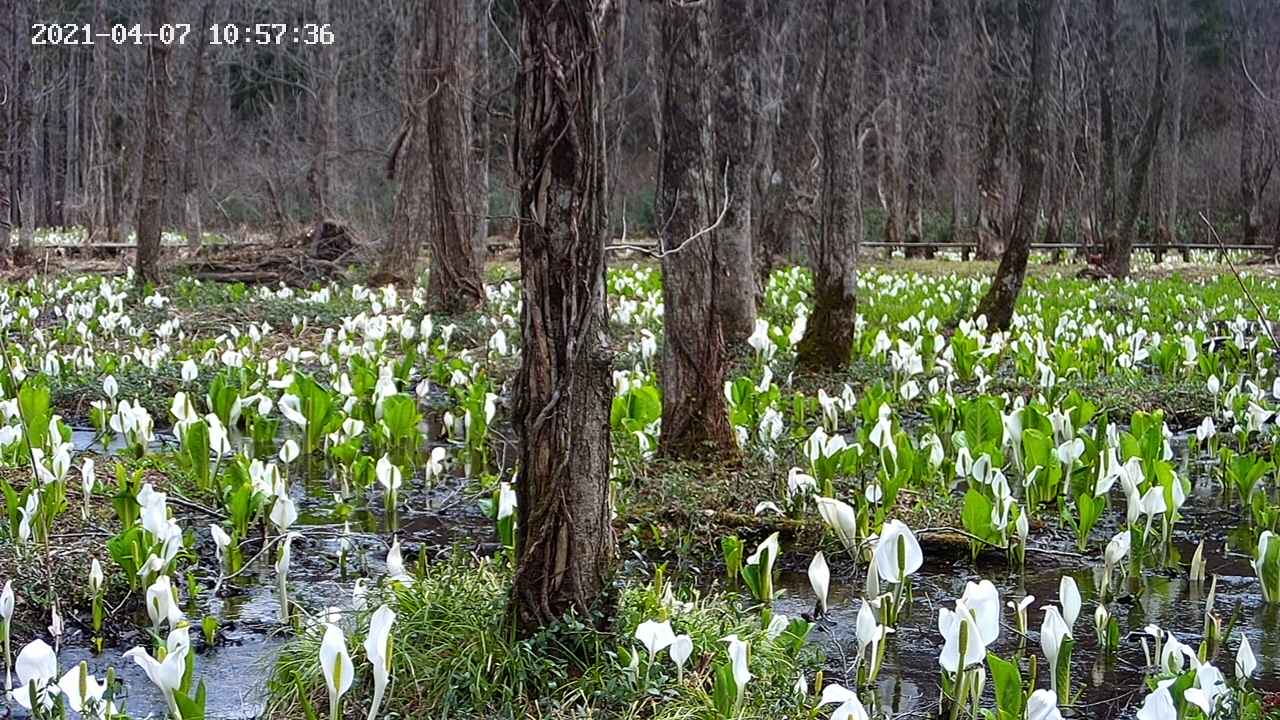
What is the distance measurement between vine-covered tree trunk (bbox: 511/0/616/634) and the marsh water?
625 mm

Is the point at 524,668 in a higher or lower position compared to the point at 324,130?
lower

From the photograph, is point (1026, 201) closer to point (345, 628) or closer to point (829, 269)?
point (829, 269)

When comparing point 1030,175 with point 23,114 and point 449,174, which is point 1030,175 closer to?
point 449,174

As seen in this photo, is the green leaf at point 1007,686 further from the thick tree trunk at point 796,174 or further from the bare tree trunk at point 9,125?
the bare tree trunk at point 9,125

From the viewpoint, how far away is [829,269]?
8633 mm

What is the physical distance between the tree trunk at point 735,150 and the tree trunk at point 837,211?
1.76 ft

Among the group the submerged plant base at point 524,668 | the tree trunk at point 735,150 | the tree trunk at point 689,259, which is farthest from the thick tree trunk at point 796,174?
the submerged plant base at point 524,668

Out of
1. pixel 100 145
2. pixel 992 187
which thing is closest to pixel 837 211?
pixel 992 187

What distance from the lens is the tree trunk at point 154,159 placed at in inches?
526

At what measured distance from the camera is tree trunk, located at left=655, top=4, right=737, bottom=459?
579 cm

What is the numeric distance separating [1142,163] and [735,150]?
9.27m

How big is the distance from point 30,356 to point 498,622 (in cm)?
659

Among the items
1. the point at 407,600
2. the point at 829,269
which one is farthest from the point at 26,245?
the point at 407,600

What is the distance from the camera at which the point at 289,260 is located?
51.0 feet
